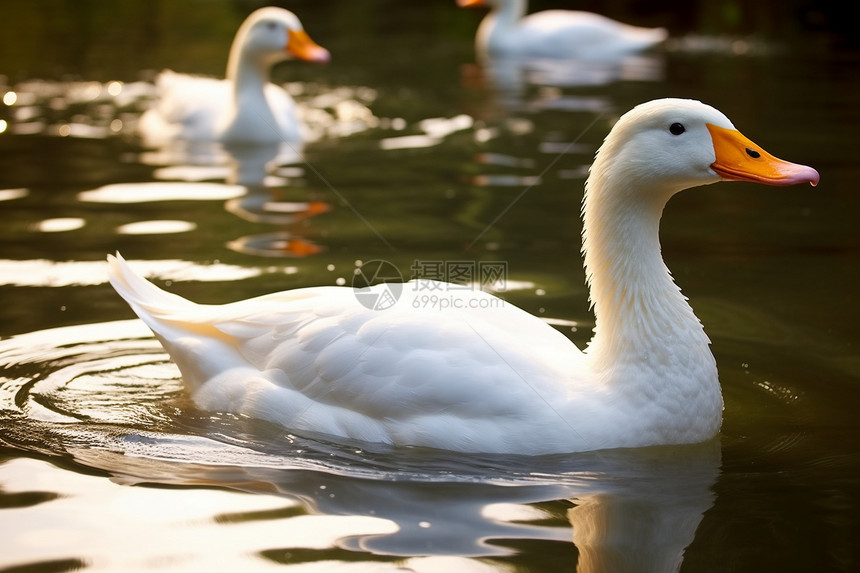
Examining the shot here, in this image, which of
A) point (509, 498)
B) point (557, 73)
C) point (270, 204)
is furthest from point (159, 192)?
point (557, 73)

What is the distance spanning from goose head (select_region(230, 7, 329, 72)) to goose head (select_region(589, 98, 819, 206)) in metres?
7.30

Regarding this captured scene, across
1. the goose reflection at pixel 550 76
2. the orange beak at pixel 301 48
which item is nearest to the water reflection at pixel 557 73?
the goose reflection at pixel 550 76

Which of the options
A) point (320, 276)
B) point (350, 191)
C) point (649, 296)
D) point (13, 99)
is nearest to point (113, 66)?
point (13, 99)

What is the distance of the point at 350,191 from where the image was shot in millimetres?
9625

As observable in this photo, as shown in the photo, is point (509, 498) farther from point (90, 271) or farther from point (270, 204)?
point (270, 204)

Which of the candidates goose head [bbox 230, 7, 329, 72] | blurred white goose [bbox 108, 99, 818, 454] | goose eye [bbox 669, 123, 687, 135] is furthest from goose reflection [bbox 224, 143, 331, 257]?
goose eye [bbox 669, 123, 687, 135]

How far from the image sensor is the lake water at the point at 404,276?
420cm

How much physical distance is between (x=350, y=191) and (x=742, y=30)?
36.6ft

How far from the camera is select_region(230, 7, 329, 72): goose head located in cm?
1184

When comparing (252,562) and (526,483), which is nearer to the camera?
(252,562)

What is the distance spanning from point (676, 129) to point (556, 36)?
1228 cm

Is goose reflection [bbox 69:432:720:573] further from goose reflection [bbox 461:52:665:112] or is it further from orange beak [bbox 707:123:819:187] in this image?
goose reflection [bbox 461:52:665:112]

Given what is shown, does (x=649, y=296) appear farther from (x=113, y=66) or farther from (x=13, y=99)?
(x=113, y=66)

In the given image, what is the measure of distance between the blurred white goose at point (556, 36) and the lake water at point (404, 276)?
636mm
